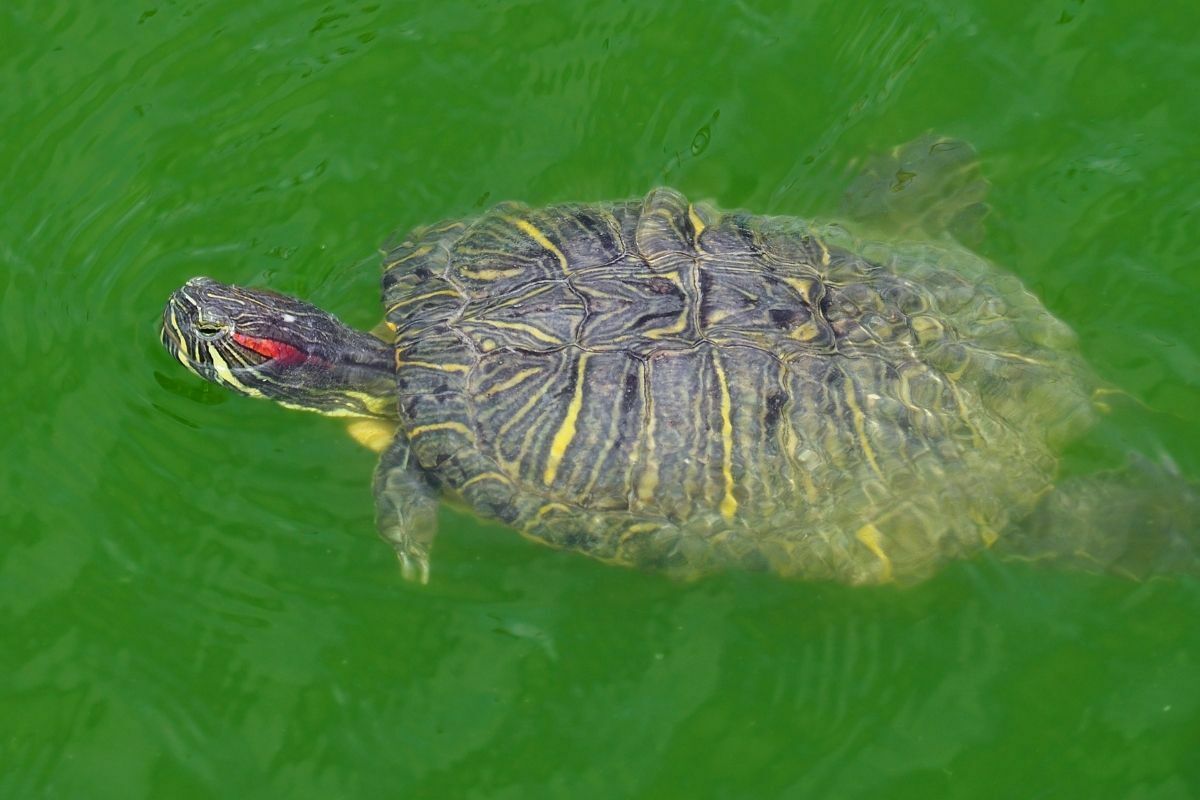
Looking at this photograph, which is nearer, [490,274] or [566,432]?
[566,432]

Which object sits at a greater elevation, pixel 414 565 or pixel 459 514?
pixel 459 514

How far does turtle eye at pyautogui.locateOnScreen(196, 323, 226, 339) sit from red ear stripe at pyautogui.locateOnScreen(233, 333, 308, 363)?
76 millimetres

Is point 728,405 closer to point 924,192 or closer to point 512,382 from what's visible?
point 512,382

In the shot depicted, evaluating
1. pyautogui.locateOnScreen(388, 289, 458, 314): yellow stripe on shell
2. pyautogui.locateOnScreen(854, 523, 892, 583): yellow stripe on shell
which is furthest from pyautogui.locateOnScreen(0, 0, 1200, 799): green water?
pyautogui.locateOnScreen(388, 289, 458, 314): yellow stripe on shell

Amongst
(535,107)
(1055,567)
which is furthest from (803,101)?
(1055,567)

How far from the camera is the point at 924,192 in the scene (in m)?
5.97

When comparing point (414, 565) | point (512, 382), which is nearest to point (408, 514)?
point (414, 565)

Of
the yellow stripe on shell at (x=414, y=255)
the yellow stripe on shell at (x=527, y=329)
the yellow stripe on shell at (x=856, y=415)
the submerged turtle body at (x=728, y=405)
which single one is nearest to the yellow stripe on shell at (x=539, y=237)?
the submerged turtle body at (x=728, y=405)

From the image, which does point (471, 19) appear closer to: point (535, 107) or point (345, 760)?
point (535, 107)

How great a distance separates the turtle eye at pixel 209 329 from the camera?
204 inches

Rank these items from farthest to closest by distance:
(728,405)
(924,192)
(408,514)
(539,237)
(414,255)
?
(924,192) < (414,255) < (539,237) < (408,514) < (728,405)

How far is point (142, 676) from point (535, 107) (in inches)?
144

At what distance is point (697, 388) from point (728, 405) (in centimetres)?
14

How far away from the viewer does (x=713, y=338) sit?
4.56m
